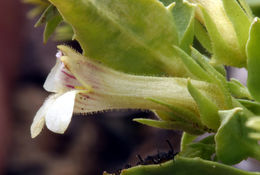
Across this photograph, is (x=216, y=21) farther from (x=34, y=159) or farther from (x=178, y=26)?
(x=34, y=159)

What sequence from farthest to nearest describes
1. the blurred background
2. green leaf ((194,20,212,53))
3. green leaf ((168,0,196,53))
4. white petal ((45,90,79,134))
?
the blurred background
green leaf ((194,20,212,53))
green leaf ((168,0,196,53))
white petal ((45,90,79,134))

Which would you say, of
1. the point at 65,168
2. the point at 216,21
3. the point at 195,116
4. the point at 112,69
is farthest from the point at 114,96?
the point at 65,168

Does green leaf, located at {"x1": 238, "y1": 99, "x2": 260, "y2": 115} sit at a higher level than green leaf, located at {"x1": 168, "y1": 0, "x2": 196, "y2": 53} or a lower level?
A: lower

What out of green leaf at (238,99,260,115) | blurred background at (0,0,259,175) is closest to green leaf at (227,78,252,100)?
green leaf at (238,99,260,115)

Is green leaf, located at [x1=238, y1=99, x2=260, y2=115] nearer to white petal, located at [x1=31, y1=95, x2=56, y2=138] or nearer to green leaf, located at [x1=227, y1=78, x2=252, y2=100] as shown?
green leaf, located at [x1=227, y1=78, x2=252, y2=100]

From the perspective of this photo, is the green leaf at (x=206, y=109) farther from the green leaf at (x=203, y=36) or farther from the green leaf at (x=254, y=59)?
the green leaf at (x=203, y=36)

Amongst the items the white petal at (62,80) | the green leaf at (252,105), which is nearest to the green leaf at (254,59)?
the green leaf at (252,105)

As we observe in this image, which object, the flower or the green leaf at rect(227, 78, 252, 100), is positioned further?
the green leaf at rect(227, 78, 252, 100)
